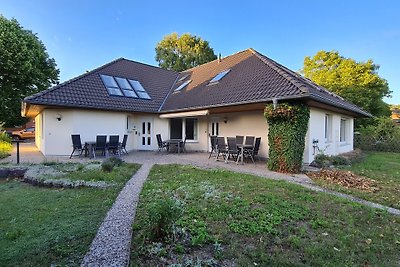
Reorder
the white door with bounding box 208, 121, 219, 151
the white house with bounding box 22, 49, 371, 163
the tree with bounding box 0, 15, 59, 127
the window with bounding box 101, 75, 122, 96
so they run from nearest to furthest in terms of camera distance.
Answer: the white house with bounding box 22, 49, 371, 163
the white door with bounding box 208, 121, 219, 151
the window with bounding box 101, 75, 122, 96
the tree with bounding box 0, 15, 59, 127

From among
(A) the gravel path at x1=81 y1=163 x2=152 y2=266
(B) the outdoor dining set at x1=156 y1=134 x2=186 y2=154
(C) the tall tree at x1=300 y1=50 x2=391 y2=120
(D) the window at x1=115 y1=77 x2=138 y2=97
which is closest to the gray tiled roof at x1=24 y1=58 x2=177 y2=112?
(D) the window at x1=115 y1=77 x2=138 y2=97

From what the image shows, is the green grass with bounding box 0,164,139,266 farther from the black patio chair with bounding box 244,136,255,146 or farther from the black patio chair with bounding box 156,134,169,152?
the black patio chair with bounding box 156,134,169,152

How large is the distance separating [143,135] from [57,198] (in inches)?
462

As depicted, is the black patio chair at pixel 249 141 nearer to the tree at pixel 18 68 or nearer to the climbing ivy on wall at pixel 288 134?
the climbing ivy on wall at pixel 288 134

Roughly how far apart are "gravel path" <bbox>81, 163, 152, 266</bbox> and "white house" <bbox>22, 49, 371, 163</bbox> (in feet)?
23.9

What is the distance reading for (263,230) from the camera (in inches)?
164

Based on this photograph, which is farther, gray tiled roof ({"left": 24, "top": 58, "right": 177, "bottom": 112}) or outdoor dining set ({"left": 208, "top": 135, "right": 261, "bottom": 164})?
gray tiled roof ({"left": 24, "top": 58, "right": 177, "bottom": 112})

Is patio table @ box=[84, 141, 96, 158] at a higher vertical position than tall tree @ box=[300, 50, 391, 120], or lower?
lower

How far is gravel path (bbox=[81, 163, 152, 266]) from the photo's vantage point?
3.05m

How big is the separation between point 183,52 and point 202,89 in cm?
2242

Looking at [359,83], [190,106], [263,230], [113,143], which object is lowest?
[263,230]

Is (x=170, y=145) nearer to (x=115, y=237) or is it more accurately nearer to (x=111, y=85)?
(x=111, y=85)

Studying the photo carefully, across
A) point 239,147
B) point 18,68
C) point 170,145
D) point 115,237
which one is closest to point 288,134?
point 239,147

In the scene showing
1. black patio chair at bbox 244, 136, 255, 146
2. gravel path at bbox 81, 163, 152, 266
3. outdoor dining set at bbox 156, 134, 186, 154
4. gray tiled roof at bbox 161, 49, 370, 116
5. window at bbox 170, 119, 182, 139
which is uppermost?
gray tiled roof at bbox 161, 49, 370, 116
